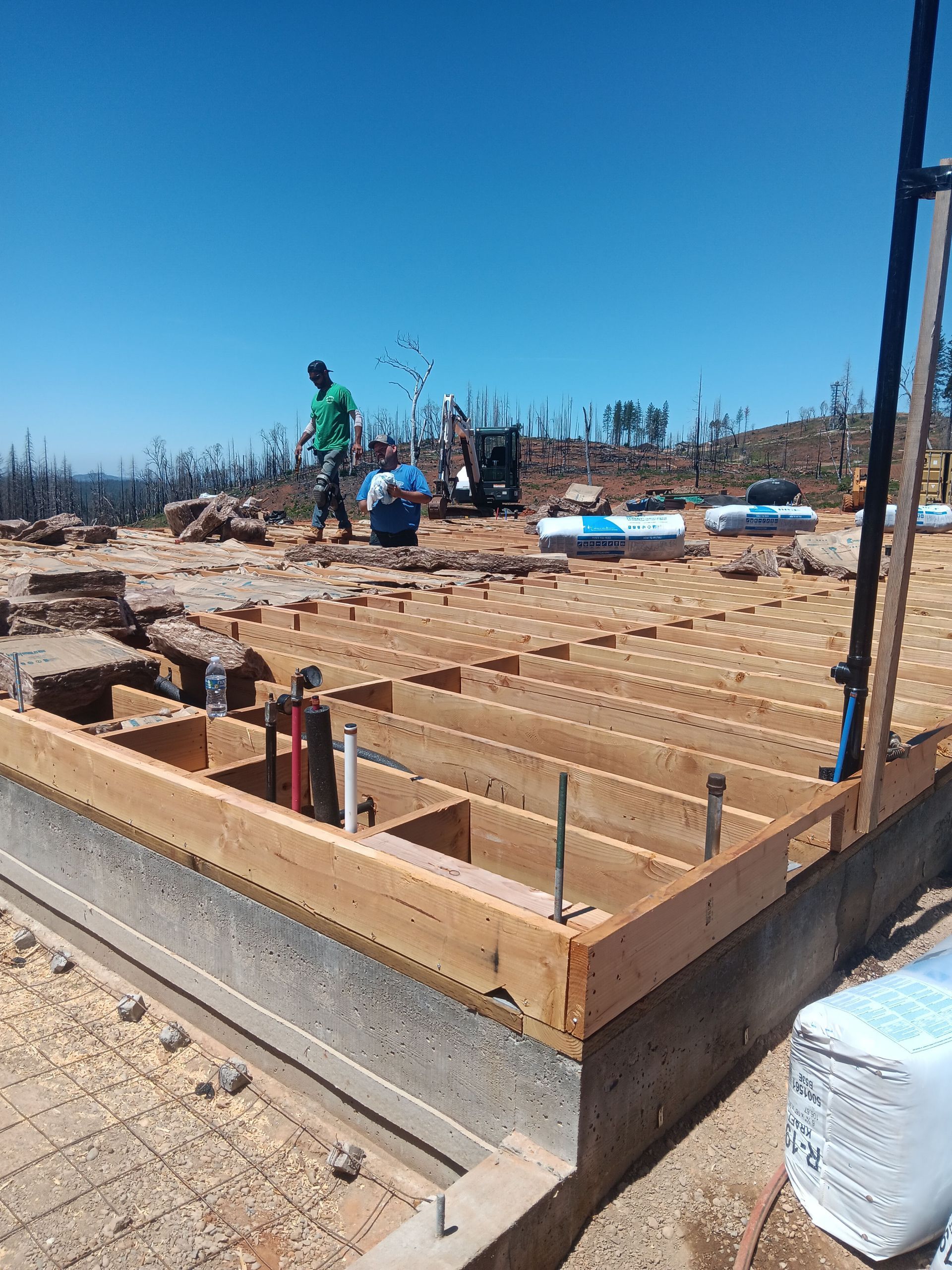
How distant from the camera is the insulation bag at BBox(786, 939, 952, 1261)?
1.71 m

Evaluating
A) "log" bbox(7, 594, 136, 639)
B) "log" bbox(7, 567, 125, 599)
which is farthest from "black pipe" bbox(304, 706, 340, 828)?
"log" bbox(7, 567, 125, 599)

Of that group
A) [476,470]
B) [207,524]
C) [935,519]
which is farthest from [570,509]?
[207,524]

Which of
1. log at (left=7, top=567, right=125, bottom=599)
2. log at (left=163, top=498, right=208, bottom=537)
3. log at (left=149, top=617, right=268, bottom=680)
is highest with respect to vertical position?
log at (left=163, top=498, right=208, bottom=537)

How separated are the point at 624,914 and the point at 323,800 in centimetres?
131

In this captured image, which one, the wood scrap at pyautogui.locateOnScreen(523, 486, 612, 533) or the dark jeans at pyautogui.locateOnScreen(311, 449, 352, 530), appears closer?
the dark jeans at pyautogui.locateOnScreen(311, 449, 352, 530)

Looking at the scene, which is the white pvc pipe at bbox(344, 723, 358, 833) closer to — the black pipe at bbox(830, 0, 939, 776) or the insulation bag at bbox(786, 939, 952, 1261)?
the insulation bag at bbox(786, 939, 952, 1261)

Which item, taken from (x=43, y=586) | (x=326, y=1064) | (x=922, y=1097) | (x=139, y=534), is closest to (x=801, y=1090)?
(x=922, y=1097)

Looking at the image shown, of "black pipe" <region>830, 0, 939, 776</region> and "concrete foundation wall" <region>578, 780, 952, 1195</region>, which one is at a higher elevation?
"black pipe" <region>830, 0, 939, 776</region>

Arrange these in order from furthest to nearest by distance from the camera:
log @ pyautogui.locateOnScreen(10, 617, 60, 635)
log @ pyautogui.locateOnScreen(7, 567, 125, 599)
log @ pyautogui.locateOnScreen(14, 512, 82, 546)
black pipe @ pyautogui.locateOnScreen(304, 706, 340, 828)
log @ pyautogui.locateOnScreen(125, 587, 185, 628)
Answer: log @ pyautogui.locateOnScreen(14, 512, 82, 546)
log @ pyautogui.locateOnScreen(125, 587, 185, 628)
log @ pyautogui.locateOnScreen(7, 567, 125, 599)
log @ pyautogui.locateOnScreen(10, 617, 60, 635)
black pipe @ pyautogui.locateOnScreen(304, 706, 340, 828)

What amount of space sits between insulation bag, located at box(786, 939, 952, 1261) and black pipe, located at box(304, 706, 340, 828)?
5.28ft

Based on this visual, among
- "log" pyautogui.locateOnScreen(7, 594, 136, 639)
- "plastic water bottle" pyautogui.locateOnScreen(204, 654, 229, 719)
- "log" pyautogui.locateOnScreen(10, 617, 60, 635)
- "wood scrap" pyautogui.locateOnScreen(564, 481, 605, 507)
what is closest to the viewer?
"plastic water bottle" pyautogui.locateOnScreen(204, 654, 229, 719)

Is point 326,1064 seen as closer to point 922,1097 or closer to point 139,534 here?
point 922,1097

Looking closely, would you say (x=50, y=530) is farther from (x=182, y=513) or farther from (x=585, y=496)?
(x=585, y=496)

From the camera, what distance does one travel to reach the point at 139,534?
12273 millimetres
